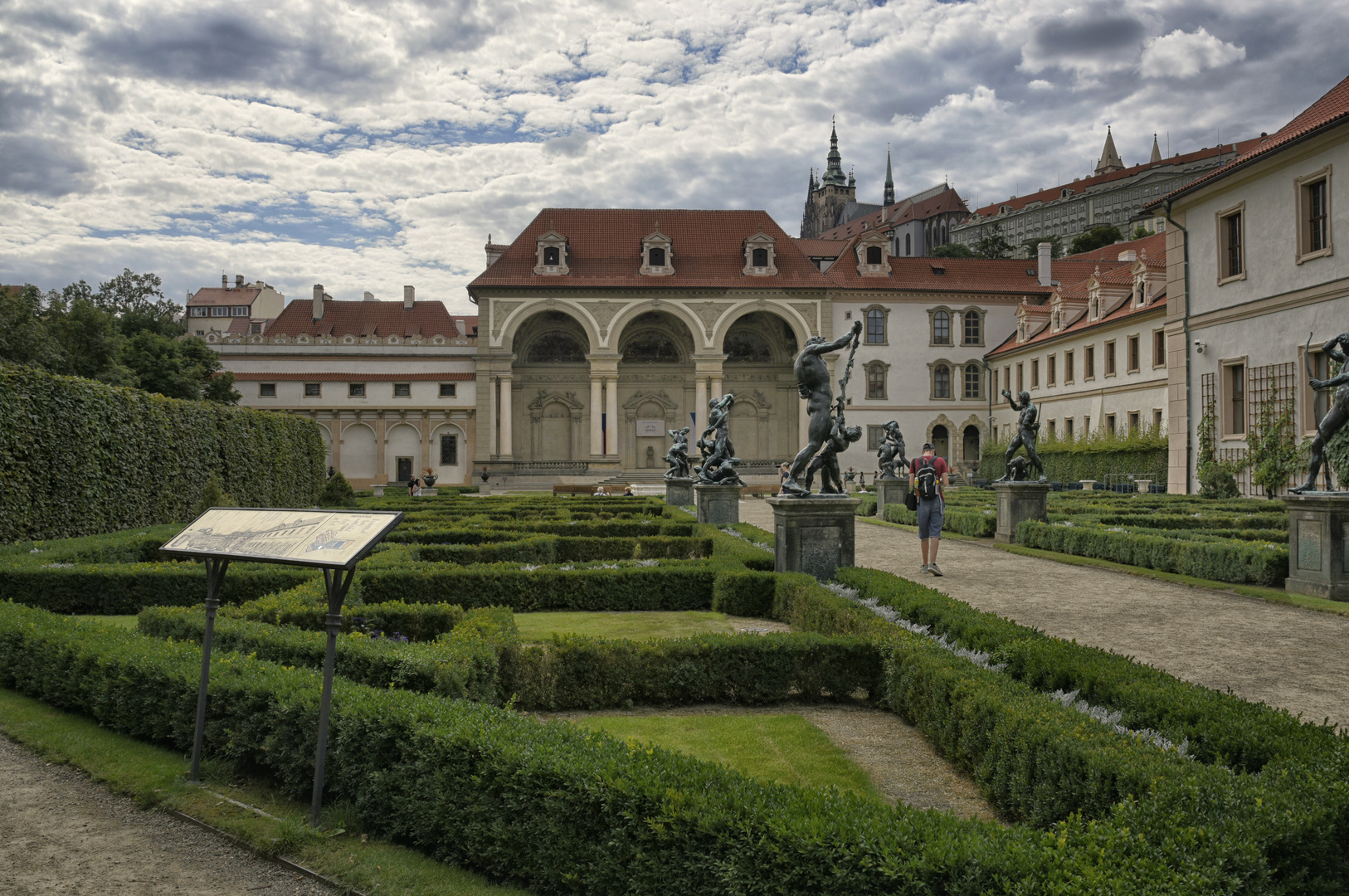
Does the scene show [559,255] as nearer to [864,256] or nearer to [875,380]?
[864,256]

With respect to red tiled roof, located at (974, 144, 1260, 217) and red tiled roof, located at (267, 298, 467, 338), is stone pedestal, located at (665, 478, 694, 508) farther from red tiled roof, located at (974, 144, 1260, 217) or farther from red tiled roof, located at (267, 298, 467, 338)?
red tiled roof, located at (974, 144, 1260, 217)

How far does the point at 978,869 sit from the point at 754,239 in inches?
1917

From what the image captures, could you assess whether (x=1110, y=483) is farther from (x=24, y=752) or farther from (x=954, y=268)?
(x=24, y=752)

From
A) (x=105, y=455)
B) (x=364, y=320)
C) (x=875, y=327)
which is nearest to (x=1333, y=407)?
(x=105, y=455)

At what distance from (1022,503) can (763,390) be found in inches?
1405

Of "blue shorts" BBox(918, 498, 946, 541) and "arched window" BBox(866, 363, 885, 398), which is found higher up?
"arched window" BBox(866, 363, 885, 398)

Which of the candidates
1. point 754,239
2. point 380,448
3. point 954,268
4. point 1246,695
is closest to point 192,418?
point 1246,695

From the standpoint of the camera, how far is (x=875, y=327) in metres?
50.0

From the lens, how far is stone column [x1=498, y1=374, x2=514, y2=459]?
155 ft

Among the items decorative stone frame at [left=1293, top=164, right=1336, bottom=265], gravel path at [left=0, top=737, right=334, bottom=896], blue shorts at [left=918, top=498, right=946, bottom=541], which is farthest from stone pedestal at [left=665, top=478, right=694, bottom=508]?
gravel path at [left=0, top=737, right=334, bottom=896]

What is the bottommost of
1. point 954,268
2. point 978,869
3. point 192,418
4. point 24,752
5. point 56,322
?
point 24,752

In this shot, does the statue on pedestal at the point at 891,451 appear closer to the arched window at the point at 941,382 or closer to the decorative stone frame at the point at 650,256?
the decorative stone frame at the point at 650,256

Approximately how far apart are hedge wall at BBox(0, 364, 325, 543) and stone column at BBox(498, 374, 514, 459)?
78.7 ft

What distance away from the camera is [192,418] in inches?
777
